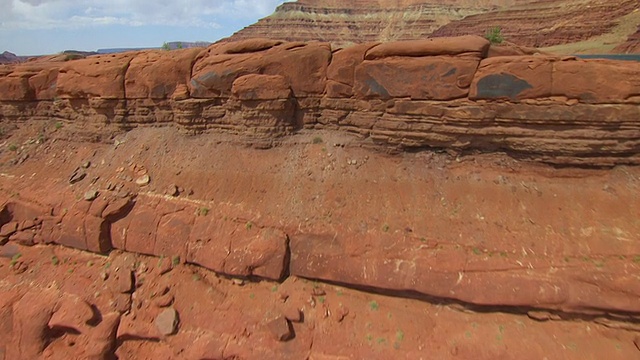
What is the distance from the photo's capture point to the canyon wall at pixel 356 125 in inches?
282

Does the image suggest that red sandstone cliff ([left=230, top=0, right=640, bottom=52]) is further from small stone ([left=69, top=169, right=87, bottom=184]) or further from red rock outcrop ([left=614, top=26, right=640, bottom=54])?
small stone ([left=69, top=169, right=87, bottom=184])

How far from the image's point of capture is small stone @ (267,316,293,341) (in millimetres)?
7232

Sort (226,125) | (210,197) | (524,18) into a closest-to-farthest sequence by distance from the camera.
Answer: (210,197)
(226,125)
(524,18)

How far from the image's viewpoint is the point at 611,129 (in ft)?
24.1

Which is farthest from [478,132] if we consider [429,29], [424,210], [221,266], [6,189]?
[429,29]

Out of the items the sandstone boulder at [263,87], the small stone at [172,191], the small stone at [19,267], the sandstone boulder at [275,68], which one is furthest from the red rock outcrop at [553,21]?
the small stone at [19,267]

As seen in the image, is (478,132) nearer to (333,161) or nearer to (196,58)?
(333,161)

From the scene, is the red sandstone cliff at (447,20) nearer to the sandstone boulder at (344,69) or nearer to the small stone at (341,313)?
the sandstone boulder at (344,69)

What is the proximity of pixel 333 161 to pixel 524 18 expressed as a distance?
3077 inches

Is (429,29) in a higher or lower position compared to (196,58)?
higher

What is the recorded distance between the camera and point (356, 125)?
974 centimetres

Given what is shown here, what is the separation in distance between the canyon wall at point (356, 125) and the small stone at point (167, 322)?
50.8 inches

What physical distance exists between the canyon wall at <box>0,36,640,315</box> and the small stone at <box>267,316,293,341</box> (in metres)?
1.08

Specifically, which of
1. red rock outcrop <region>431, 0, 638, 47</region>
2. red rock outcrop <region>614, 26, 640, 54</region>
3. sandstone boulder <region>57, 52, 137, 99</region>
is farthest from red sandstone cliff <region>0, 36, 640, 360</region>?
red rock outcrop <region>431, 0, 638, 47</region>
